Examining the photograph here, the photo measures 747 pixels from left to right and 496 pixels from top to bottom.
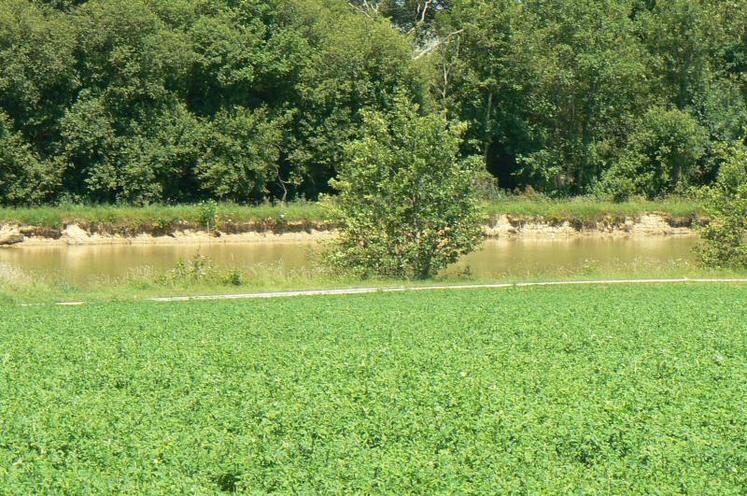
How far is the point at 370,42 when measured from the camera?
218ft

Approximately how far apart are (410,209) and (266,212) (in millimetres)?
24202

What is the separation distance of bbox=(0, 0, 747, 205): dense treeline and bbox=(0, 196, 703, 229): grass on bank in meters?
2.91

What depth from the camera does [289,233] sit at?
193 ft

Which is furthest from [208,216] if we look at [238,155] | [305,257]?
[305,257]

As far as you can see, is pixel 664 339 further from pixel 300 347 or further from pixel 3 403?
pixel 3 403

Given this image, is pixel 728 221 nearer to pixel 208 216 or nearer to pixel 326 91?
pixel 208 216

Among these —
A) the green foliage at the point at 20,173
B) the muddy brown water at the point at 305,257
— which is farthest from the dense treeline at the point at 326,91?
the muddy brown water at the point at 305,257

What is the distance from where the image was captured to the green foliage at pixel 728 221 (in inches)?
1531

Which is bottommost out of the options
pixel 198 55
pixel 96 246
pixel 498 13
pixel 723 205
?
pixel 96 246

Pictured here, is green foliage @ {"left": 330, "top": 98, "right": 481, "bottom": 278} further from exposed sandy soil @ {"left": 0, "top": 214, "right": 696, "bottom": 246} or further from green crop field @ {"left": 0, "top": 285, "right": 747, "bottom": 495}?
exposed sandy soil @ {"left": 0, "top": 214, "right": 696, "bottom": 246}

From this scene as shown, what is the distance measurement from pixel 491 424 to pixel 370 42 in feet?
185

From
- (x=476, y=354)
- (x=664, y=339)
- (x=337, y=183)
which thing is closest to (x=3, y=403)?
(x=476, y=354)

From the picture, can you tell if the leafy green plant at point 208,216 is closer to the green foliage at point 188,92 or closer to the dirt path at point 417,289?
the green foliage at point 188,92

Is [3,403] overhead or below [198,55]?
below
